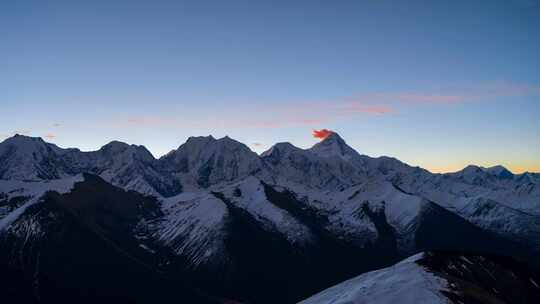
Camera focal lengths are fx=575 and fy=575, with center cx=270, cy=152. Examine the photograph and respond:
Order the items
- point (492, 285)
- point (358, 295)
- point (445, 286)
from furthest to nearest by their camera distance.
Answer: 1. point (492, 285)
2. point (358, 295)
3. point (445, 286)

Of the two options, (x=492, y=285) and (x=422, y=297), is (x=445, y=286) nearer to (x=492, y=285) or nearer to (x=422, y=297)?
(x=422, y=297)

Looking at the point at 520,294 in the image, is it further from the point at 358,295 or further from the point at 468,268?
the point at 358,295

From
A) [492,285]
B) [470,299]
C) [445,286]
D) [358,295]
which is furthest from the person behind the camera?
[492,285]

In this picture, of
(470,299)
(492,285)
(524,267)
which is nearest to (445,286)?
(470,299)

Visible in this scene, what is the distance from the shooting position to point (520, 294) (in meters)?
138

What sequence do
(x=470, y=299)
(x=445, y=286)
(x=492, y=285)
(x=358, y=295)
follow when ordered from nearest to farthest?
(x=470, y=299)
(x=445, y=286)
(x=358, y=295)
(x=492, y=285)

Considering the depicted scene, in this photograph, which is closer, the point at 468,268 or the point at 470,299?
the point at 470,299

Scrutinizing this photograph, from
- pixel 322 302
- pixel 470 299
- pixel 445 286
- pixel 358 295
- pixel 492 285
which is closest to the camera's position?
pixel 470 299

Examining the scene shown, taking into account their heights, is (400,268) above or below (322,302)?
above

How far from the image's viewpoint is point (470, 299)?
351ft

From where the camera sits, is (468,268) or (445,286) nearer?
(445,286)

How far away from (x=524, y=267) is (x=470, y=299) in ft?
191

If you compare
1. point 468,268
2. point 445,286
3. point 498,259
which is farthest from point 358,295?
point 498,259

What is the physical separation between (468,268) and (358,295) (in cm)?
3527
